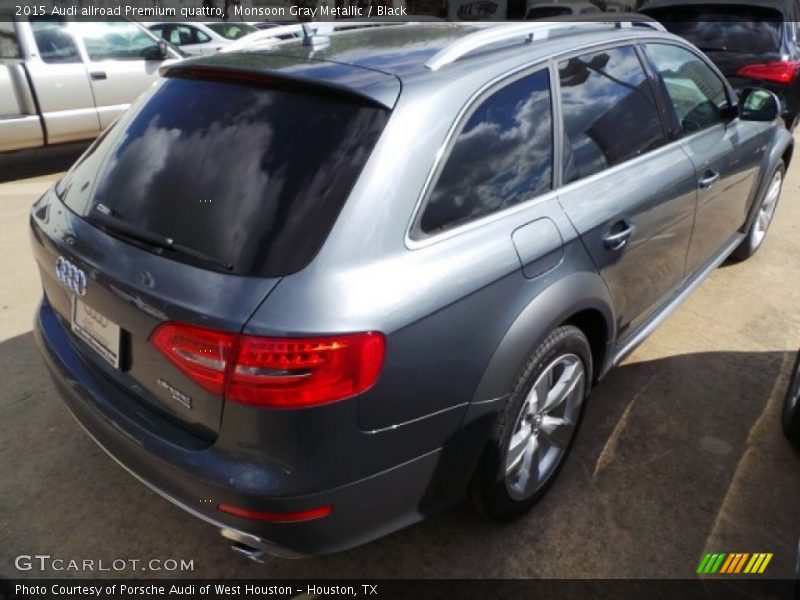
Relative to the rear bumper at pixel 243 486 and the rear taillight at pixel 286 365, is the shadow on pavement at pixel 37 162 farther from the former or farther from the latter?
the rear taillight at pixel 286 365

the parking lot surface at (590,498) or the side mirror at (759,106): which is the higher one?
the side mirror at (759,106)

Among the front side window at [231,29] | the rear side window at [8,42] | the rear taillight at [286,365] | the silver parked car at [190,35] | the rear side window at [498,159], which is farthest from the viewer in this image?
the front side window at [231,29]

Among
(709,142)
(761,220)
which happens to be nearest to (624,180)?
(709,142)

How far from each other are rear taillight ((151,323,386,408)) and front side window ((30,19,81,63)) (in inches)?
259

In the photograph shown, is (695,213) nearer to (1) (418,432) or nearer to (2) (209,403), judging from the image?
(1) (418,432)

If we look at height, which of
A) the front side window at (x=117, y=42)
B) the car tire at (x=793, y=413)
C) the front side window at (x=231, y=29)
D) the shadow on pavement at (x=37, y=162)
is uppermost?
the front side window at (x=117, y=42)

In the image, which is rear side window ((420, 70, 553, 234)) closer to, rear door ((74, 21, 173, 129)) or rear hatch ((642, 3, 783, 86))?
rear hatch ((642, 3, 783, 86))

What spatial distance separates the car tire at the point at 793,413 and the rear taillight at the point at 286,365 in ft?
6.45

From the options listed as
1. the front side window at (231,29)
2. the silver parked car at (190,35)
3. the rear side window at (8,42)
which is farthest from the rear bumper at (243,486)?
the front side window at (231,29)

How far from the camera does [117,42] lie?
24.0 ft

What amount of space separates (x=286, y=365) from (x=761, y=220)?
4055mm

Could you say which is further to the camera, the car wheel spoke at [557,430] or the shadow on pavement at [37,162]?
the shadow on pavement at [37,162]

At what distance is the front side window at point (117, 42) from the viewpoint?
23.0ft

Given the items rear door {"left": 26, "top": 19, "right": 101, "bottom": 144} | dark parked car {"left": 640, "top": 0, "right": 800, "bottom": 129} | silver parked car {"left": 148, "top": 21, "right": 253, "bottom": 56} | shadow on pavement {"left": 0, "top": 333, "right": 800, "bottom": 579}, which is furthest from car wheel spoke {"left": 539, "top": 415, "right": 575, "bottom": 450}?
silver parked car {"left": 148, "top": 21, "right": 253, "bottom": 56}
